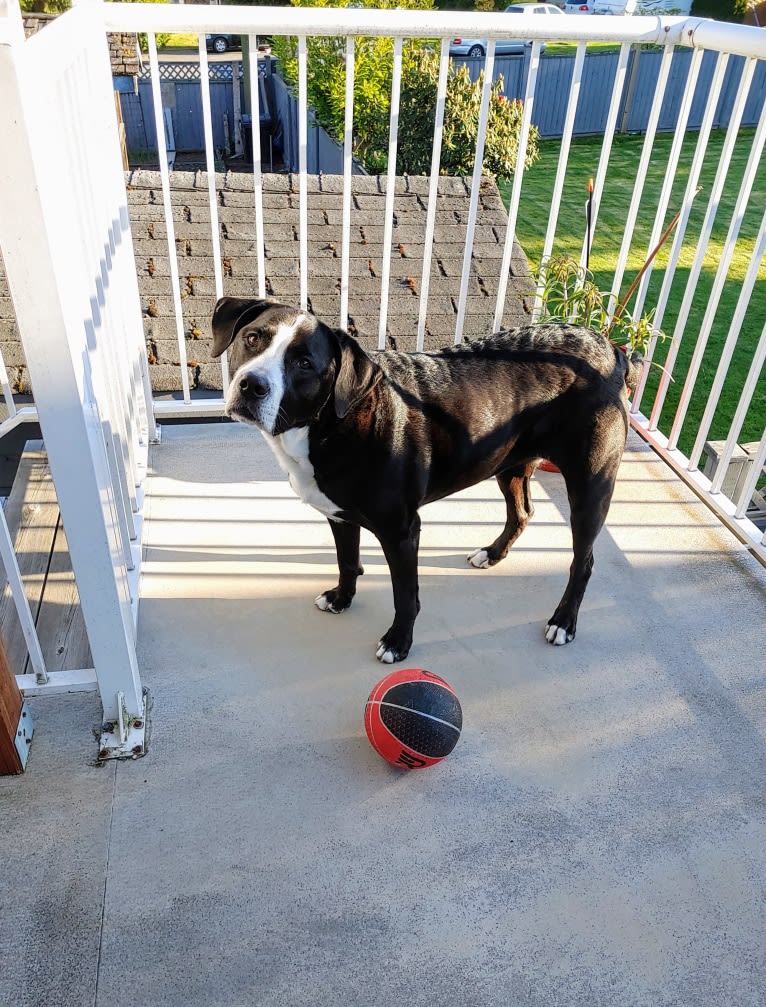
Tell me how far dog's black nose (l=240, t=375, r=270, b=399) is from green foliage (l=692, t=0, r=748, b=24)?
2998cm

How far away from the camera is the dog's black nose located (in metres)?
2.08

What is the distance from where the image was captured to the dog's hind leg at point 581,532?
258 centimetres

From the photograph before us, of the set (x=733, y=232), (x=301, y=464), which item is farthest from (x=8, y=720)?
(x=733, y=232)

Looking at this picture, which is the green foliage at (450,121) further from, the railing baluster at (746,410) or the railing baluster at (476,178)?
the railing baluster at (746,410)

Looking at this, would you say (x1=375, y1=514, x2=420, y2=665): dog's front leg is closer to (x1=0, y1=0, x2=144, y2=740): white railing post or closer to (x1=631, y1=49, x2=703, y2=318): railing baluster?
(x1=0, y1=0, x2=144, y2=740): white railing post

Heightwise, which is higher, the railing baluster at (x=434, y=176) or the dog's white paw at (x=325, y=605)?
the railing baluster at (x=434, y=176)

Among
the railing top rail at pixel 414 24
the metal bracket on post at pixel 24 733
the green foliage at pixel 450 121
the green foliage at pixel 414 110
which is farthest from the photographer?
the green foliage at pixel 414 110

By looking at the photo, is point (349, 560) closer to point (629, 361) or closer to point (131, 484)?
point (131, 484)

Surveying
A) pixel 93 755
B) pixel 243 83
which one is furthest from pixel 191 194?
pixel 243 83

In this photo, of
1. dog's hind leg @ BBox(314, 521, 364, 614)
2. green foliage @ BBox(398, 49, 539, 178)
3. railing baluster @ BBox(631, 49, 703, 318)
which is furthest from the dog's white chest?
green foliage @ BBox(398, 49, 539, 178)

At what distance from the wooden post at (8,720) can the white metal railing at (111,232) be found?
228 mm

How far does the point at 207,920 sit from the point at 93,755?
0.61m

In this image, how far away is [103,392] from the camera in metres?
2.29

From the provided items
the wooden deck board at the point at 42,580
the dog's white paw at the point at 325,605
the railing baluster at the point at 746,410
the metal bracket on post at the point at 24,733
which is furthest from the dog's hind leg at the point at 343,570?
the railing baluster at the point at 746,410
